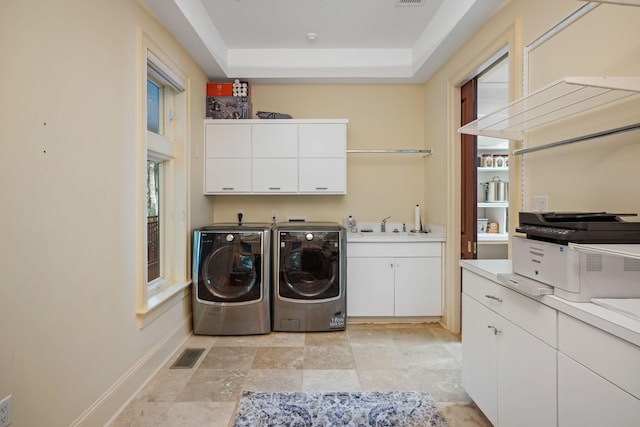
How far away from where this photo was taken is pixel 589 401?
98 centimetres

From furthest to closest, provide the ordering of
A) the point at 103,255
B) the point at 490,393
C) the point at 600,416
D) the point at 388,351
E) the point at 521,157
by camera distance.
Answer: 1. the point at 388,351
2. the point at 521,157
3. the point at 103,255
4. the point at 490,393
5. the point at 600,416

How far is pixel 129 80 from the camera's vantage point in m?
1.90

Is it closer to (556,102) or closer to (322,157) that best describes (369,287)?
(322,157)

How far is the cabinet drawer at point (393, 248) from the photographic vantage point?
3064 millimetres

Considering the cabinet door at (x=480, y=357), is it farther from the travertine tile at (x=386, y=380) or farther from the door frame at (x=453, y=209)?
the door frame at (x=453, y=209)

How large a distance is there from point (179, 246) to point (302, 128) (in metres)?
1.64

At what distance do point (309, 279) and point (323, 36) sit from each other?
7.62ft

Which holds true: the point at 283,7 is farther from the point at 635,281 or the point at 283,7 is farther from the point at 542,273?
the point at 635,281

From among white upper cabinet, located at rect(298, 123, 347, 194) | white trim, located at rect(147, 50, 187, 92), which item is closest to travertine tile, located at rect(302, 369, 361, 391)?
white upper cabinet, located at rect(298, 123, 347, 194)

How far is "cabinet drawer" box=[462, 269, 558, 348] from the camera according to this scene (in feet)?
3.83

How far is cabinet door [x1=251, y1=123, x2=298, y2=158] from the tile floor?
1.78 metres

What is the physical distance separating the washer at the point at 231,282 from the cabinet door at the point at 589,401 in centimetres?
219

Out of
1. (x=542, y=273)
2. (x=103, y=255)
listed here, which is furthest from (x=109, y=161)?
(x=542, y=273)

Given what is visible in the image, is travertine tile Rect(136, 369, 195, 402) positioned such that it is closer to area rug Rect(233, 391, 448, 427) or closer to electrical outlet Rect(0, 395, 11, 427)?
area rug Rect(233, 391, 448, 427)
